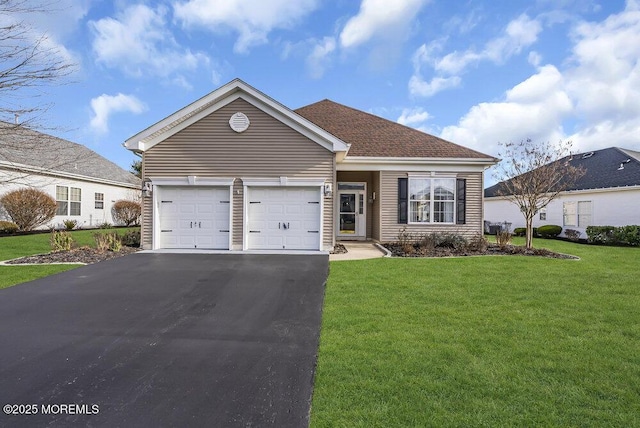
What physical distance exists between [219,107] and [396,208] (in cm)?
772

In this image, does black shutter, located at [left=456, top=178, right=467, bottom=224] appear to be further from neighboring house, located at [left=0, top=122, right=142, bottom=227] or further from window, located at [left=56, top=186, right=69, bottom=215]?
Result: window, located at [left=56, top=186, right=69, bottom=215]

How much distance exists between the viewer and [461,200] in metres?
13.4

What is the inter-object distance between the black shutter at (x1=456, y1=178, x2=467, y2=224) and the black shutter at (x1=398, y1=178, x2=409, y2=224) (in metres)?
2.07

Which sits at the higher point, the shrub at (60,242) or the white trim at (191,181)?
the white trim at (191,181)

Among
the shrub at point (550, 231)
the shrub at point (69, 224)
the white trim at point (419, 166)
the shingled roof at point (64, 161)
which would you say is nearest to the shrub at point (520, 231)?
the shrub at point (550, 231)

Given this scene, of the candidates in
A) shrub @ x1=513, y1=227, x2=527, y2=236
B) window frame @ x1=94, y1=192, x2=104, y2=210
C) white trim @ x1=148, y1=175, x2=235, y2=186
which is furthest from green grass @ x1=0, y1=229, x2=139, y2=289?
shrub @ x1=513, y1=227, x2=527, y2=236

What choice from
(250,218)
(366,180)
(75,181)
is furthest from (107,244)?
(75,181)

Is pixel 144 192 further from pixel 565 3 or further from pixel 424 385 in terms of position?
pixel 565 3

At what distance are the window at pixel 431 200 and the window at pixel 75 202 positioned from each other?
2043 centimetres

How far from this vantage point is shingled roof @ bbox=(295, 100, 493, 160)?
13.4 m

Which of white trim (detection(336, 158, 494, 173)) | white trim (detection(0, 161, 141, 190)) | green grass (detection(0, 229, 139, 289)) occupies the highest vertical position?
white trim (detection(0, 161, 141, 190))

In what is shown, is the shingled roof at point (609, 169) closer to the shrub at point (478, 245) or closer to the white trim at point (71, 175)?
the shrub at point (478, 245)

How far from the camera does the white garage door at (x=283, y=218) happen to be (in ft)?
36.4

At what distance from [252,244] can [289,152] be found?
11.0 ft
